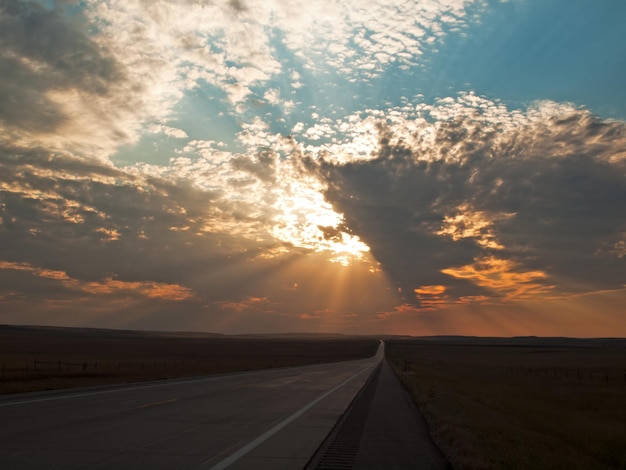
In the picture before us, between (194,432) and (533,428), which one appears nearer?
(194,432)

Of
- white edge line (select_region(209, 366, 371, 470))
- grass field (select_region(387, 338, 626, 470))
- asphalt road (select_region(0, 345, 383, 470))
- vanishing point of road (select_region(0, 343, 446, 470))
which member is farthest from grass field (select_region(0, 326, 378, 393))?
grass field (select_region(387, 338, 626, 470))

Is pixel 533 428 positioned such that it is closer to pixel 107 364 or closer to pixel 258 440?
pixel 258 440

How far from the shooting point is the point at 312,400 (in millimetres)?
22344

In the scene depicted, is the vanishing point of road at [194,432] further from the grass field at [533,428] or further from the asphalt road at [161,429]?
the grass field at [533,428]

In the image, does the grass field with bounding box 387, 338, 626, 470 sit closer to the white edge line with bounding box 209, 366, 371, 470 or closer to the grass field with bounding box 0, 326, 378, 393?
the white edge line with bounding box 209, 366, 371, 470

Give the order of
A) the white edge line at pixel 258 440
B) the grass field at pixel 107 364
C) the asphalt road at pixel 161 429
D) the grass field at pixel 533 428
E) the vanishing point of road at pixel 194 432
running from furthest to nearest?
the grass field at pixel 107 364
the grass field at pixel 533 428
the vanishing point of road at pixel 194 432
the asphalt road at pixel 161 429
the white edge line at pixel 258 440

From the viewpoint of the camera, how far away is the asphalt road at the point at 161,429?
9.47m

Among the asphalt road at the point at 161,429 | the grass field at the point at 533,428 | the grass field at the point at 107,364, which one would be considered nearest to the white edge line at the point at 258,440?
the asphalt road at the point at 161,429

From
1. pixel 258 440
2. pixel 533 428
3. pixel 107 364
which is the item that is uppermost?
pixel 107 364

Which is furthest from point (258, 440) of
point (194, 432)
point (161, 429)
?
point (161, 429)

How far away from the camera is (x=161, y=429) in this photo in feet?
43.3

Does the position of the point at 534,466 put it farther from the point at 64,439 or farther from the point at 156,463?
the point at 64,439

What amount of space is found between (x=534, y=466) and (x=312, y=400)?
13051 millimetres

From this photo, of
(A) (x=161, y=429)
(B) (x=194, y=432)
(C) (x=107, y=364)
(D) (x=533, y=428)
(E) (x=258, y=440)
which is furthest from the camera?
(C) (x=107, y=364)
